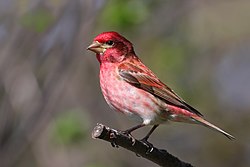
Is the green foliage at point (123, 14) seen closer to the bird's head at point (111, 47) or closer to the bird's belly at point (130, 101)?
the bird's head at point (111, 47)

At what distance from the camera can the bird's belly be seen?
28.5 ft

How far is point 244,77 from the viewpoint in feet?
51.9

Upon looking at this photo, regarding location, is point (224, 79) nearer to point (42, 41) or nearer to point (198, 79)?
point (198, 79)

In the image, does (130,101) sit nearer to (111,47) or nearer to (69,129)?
(111,47)

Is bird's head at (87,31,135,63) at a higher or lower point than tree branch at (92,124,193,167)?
higher

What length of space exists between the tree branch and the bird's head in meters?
1.37

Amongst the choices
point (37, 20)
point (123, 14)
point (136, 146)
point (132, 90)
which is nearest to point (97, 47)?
point (132, 90)

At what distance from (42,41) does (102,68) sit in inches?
79.0

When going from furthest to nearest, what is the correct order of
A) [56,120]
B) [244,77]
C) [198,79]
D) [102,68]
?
[244,77]
[198,79]
[56,120]
[102,68]

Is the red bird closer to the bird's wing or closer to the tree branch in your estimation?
the bird's wing

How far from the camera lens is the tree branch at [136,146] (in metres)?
7.30

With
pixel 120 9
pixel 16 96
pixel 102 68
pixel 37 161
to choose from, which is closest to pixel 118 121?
pixel 37 161

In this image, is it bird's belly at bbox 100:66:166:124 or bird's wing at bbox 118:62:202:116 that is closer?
bird's belly at bbox 100:66:166:124

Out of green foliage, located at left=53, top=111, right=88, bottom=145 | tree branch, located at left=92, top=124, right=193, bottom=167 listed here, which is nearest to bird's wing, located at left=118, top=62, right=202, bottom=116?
tree branch, located at left=92, top=124, right=193, bottom=167
